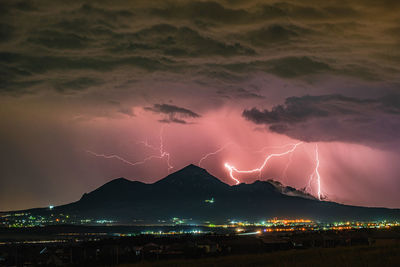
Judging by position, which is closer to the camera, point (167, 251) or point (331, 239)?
point (167, 251)

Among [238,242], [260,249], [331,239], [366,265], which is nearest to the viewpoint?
[366,265]

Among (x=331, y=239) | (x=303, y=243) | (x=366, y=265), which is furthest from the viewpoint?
(x=331, y=239)

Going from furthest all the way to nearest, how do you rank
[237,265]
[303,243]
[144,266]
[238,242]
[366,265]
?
1. [303,243]
2. [238,242]
3. [144,266]
4. [237,265]
5. [366,265]

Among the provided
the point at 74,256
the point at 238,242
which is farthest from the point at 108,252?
the point at 238,242

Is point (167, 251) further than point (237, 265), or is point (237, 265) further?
point (167, 251)

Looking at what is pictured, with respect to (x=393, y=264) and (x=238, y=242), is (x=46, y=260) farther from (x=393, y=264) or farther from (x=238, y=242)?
(x=393, y=264)

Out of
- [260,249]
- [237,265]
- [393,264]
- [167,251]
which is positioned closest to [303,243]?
[260,249]

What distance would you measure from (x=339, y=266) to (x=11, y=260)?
47628 millimetres

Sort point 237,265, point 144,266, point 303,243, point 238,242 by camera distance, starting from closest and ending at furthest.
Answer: point 237,265, point 144,266, point 238,242, point 303,243

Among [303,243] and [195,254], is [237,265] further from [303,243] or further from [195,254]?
[303,243]

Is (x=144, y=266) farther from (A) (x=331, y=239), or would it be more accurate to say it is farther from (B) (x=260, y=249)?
(A) (x=331, y=239)

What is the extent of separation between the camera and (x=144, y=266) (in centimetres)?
3253

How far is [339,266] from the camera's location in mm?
21266

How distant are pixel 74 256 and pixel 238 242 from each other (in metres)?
18.7
